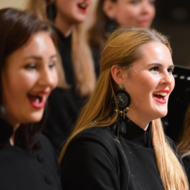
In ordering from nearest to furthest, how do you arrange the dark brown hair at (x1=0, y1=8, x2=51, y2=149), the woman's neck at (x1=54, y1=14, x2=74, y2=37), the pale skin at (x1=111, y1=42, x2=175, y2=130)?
the dark brown hair at (x1=0, y1=8, x2=51, y2=149)
the pale skin at (x1=111, y1=42, x2=175, y2=130)
the woman's neck at (x1=54, y1=14, x2=74, y2=37)

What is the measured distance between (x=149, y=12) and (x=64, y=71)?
91 cm

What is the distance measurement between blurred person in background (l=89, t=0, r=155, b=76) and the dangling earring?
1061 millimetres

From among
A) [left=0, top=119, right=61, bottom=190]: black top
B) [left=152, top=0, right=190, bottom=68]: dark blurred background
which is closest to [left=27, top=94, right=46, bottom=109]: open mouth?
[left=0, top=119, right=61, bottom=190]: black top

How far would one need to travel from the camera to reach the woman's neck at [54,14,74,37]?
259 cm

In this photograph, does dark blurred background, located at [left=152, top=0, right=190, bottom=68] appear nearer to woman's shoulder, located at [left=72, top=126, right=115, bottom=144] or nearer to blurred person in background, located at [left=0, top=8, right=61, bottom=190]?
woman's shoulder, located at [left=72, top=126, right=115, bottom=144]

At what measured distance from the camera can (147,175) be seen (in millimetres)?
1788

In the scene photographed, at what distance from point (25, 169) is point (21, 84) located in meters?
0.28

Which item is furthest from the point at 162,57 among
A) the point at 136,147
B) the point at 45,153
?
the point at 45,153

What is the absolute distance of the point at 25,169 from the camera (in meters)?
1.29

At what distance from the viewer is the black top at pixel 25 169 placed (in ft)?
4.07

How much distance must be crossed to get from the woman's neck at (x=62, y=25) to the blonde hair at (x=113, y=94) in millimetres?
754

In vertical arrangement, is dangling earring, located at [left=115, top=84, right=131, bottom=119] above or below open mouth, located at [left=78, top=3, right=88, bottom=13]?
below

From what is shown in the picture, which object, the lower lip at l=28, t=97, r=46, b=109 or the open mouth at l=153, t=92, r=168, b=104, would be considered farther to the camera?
the open mouth at l=153, t=92, r=168, b=104

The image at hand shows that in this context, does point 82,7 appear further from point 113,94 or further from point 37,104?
point 37,104
